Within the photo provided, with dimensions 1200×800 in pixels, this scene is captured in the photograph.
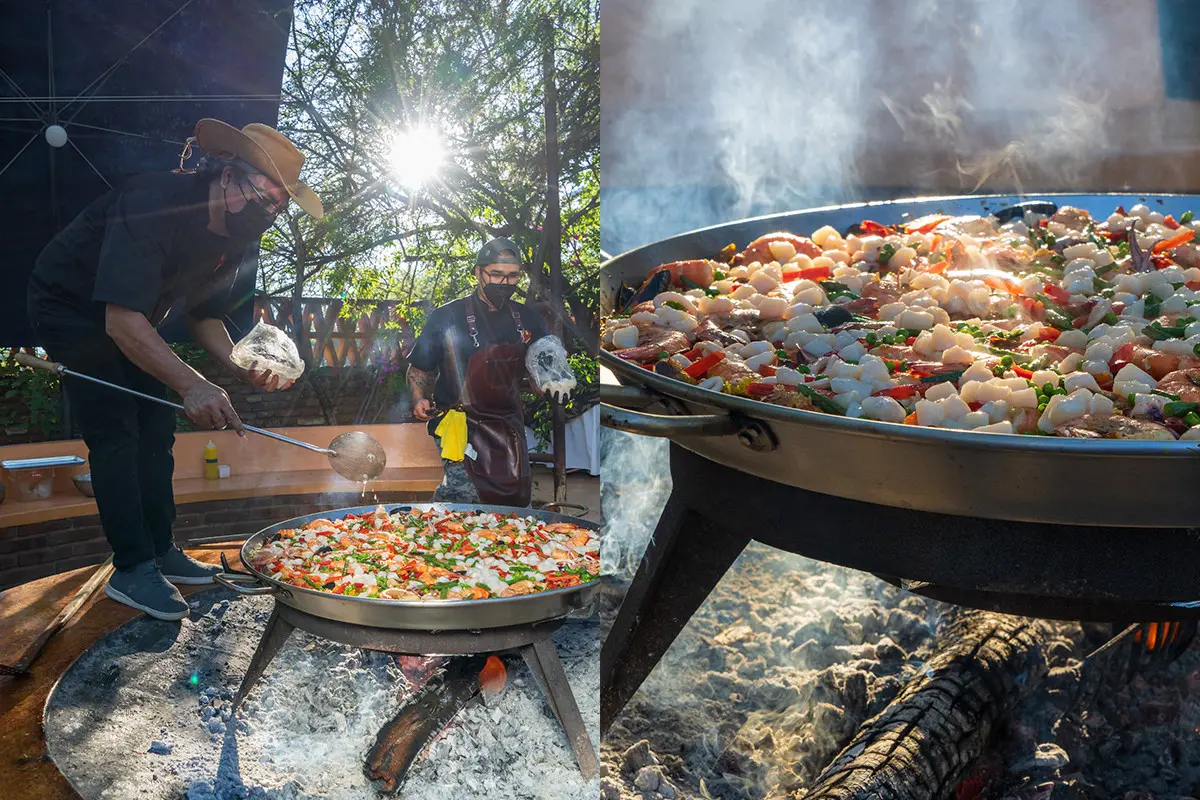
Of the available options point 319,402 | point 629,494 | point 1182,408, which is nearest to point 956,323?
point 1182,408

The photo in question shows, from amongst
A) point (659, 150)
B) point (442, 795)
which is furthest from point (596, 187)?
point (659, 150)

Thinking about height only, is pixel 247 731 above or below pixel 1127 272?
below

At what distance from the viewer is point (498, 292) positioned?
182 cm

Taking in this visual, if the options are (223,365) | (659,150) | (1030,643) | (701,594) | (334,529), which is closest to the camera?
(223,365)

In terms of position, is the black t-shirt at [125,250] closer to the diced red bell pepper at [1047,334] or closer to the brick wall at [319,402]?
the brick wall at [319,402]

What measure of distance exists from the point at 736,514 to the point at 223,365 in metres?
1.00

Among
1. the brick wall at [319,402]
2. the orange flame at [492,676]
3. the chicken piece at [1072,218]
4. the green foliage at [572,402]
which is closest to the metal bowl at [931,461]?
the green foliage at [572,402]

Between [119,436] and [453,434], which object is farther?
[453,434]

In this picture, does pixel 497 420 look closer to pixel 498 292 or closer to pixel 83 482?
pixel 498 292

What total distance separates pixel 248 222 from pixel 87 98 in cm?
32

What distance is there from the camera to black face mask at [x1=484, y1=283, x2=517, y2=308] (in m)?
1.82

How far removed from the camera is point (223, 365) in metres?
1.73

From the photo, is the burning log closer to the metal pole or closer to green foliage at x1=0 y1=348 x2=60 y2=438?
the metal pole

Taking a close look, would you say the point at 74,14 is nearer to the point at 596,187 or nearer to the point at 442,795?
the point at 596,187
